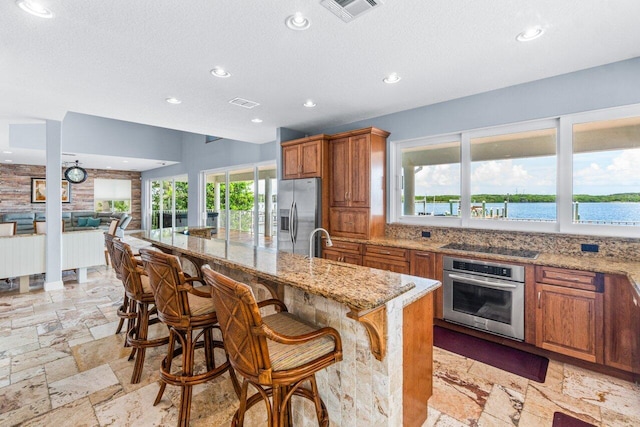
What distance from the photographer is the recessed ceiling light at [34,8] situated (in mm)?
1860

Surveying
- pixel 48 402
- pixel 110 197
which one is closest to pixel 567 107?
pixel 48 402

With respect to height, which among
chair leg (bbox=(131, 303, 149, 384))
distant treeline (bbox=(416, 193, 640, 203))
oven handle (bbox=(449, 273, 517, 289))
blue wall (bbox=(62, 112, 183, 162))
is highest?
blue wall (bbox=(62, 112, 183, 162))

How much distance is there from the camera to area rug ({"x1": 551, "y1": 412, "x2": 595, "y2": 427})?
1.85 metres

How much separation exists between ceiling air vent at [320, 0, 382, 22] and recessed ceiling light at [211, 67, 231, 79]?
1.28 m

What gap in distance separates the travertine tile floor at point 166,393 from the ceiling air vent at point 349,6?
2.62 m

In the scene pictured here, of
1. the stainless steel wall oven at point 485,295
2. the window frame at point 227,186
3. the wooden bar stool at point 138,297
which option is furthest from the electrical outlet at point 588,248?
the window frame at point 227,186

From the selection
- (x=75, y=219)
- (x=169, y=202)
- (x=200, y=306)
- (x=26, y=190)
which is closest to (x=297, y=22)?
(x=200, y=306)

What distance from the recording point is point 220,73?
284cm

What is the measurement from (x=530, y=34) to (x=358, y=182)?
2.31m

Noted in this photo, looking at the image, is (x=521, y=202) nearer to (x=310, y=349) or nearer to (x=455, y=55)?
(x=455, y=55)

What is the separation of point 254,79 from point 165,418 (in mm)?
2869

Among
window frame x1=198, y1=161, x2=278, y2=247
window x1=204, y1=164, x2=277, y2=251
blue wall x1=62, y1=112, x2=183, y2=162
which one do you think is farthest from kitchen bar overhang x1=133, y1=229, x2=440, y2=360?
blue wall x1=62, y1=112, x2=183, y2=162

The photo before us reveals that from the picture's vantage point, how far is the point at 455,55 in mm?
2529

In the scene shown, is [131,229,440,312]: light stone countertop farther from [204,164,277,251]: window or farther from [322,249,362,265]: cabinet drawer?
[204,164,277,251]: window
